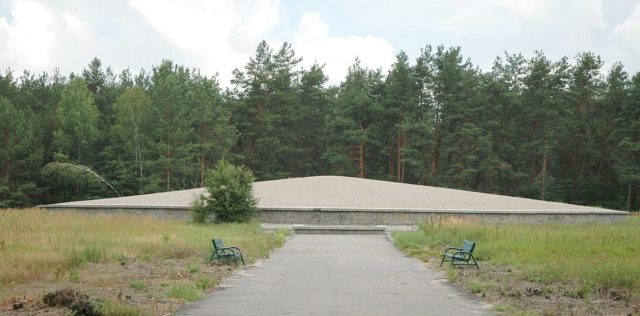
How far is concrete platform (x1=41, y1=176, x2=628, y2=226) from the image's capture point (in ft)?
105

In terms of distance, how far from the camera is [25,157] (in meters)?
52.4

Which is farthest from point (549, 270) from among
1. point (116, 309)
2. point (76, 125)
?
point (76, 125)

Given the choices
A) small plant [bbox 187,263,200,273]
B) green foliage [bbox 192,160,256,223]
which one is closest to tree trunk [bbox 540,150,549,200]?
green foliage [bbox 192,160,256,223]

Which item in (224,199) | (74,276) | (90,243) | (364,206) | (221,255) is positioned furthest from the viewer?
(364,206)

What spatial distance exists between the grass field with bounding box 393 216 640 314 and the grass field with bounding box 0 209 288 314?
15.3ft

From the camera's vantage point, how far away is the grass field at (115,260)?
32.6ft

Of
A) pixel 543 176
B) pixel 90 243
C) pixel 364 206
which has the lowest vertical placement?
pixel 90 243

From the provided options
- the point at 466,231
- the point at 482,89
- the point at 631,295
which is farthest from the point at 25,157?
the point at 631,295

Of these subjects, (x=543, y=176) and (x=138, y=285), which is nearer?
(x=138, y=285)

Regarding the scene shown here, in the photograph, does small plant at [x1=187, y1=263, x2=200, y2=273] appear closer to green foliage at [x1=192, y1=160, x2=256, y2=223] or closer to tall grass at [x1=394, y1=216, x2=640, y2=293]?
tall grass at [x1=394, y1=216, x2=640, y2=293]

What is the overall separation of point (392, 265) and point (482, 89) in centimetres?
4427

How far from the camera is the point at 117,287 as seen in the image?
10.4 metres

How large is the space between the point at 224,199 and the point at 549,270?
61.1 ft

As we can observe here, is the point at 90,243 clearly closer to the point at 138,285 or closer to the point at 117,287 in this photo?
the point at 117,287
